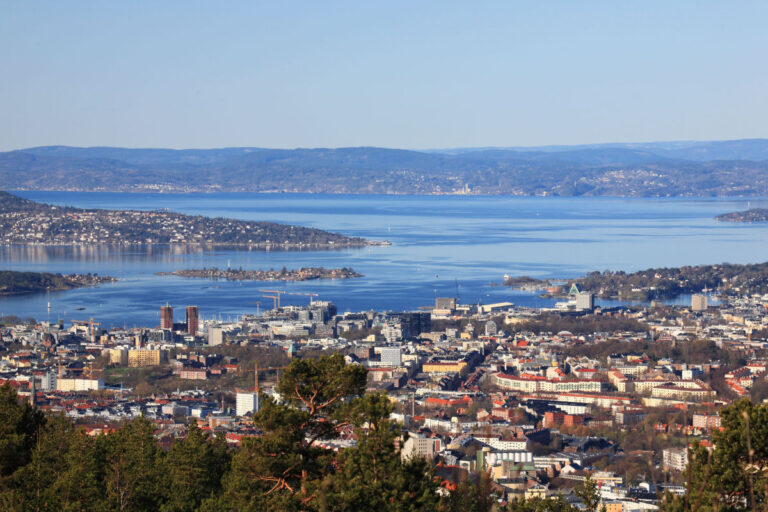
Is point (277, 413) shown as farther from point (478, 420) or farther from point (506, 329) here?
point (506, 329)

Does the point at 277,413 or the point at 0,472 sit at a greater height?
the point at 277,413

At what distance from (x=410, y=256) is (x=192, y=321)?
19.3 m

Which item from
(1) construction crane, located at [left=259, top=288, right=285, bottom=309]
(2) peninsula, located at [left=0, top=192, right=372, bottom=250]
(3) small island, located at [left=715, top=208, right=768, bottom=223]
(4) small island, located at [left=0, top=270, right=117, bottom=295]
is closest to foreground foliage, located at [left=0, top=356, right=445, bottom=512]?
(1) construction crane, located at [left=259, top=288, right=285, bottom=309]

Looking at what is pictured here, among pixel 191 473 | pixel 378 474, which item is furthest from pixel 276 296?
pixel 378 474

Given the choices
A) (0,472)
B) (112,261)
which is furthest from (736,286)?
(0,472)

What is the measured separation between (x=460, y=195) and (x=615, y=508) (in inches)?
3708

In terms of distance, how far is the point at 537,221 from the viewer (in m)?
62.2

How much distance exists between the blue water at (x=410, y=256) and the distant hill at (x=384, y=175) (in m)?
23.0

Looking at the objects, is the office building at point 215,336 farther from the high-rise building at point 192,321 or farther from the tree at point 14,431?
the tree at point 14,431

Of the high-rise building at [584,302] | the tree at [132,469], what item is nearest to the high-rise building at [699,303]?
the high-rise building at [584,302]

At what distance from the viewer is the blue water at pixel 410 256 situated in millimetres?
28281

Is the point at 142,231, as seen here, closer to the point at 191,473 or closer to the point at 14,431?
the point at 191,473

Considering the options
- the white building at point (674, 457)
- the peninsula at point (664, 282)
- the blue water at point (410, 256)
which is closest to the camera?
the white building at point (674, 457)

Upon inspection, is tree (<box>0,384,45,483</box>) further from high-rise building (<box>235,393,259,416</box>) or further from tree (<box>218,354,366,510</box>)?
high-rise building (<box>235,393,259,416</box>)
